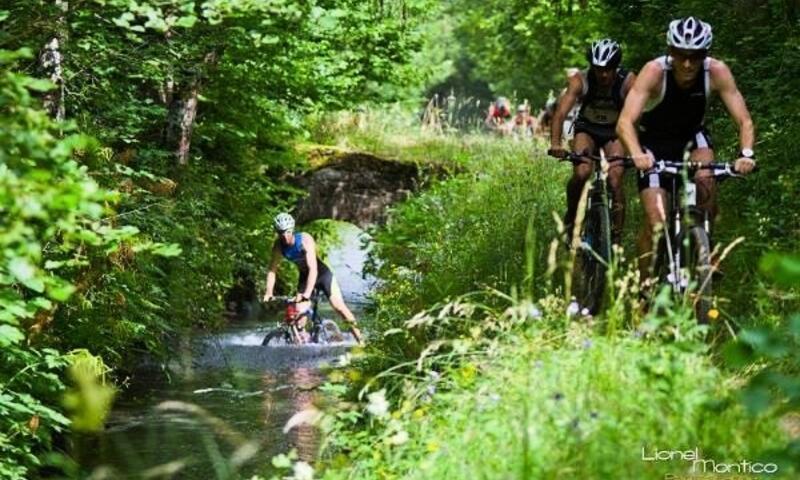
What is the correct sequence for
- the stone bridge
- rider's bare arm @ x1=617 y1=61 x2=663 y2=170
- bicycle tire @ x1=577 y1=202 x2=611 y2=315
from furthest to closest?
the stone bridge, bicycle tire @ x1=577 y1=202 x2=611 y2=315, rider's bare arm @ x1=617 y1=61 x2=663 y2=170

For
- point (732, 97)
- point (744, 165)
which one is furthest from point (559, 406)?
point (732, 97)

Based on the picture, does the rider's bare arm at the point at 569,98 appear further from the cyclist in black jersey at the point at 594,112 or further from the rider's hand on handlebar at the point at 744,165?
the rider's hand on handlebar at the point at 744,165

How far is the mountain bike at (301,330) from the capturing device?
583 inches

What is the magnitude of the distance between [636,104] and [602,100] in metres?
1.61

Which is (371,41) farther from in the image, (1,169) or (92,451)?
(1,169)

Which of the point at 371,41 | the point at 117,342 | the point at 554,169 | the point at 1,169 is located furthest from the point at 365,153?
the point at 1,169

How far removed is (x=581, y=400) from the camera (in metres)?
4.54

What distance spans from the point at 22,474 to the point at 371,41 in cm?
1260

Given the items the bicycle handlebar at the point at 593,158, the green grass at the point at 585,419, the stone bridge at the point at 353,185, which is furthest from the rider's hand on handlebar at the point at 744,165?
the stone bridge at the point at 353,185

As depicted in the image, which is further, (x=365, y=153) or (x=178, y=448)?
(x=365, y=153)

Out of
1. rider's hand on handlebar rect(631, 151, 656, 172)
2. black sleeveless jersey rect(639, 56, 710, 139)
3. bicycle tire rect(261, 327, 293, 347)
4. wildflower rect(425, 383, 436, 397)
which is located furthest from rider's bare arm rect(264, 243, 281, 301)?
wildflower rect(425, 383, 436, 397)

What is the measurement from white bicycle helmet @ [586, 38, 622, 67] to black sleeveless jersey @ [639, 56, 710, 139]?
93cm

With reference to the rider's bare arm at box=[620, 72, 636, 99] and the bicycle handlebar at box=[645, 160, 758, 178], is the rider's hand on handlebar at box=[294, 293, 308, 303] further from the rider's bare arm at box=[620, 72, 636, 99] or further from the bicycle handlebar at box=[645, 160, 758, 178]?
the bicycle handlebar at box=[645, 160, 758, 178]

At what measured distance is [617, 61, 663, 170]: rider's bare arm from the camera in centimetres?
730
